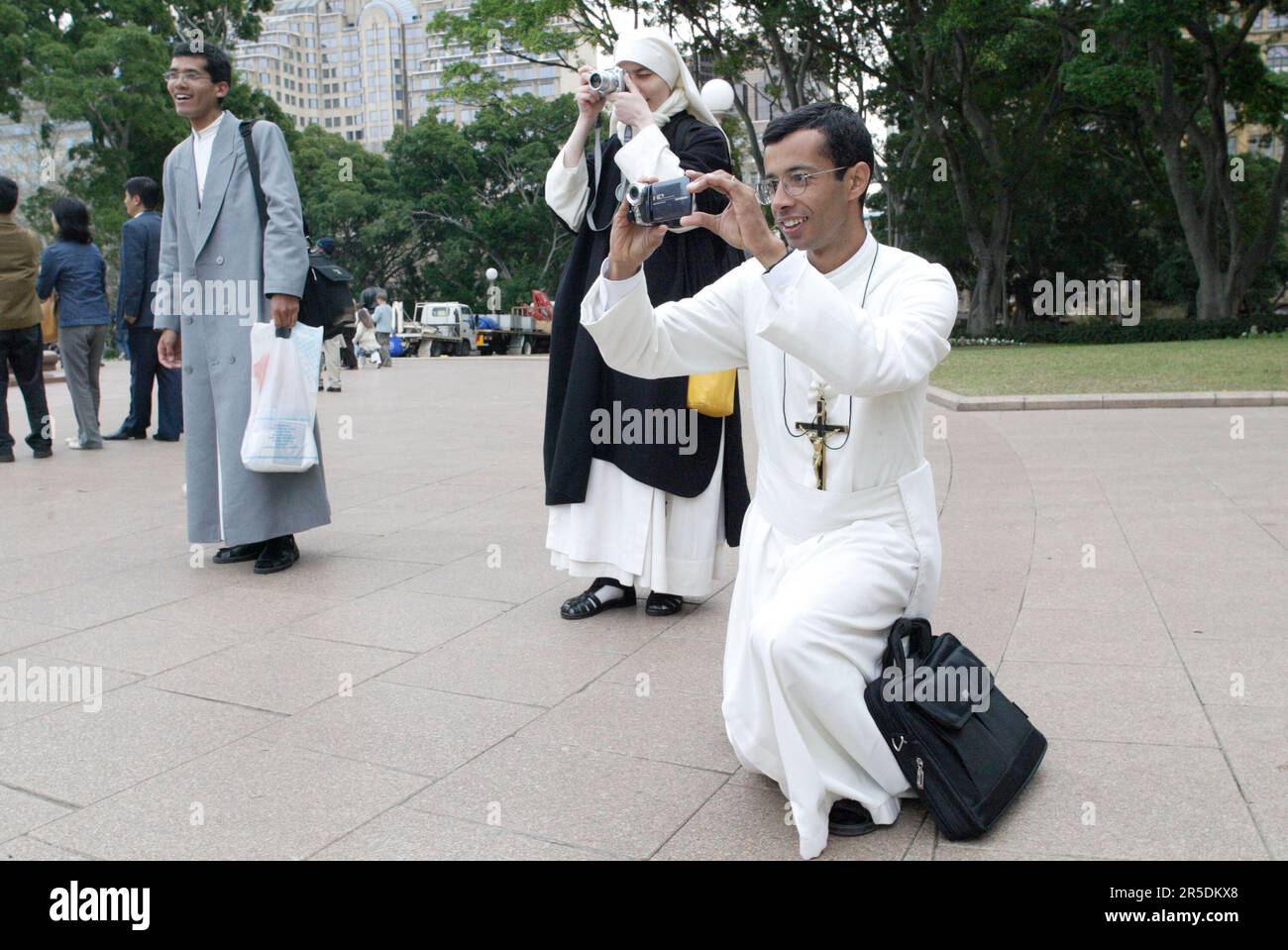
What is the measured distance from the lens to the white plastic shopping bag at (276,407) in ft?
17.6

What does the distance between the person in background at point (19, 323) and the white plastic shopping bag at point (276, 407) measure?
4.80m

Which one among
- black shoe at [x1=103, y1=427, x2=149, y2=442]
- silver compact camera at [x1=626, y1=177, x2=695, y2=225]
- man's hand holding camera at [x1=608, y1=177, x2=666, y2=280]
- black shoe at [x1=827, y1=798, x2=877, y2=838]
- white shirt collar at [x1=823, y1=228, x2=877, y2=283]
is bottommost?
black shoe at [x1=827, y1=798, x2=877, y2=838]

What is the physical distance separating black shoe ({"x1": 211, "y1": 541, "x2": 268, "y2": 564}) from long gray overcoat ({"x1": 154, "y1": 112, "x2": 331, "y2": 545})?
14cm

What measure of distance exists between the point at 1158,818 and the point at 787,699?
3.02ft

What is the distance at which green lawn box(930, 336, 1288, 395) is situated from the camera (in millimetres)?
13828

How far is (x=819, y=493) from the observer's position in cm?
299

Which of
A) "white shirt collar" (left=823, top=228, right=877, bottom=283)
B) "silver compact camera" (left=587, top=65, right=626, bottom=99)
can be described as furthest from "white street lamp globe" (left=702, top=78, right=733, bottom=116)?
"white shirt collar" (left=823, top=228, right=877, bottom=283)

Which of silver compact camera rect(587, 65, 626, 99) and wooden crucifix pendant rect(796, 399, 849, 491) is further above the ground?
silver compact camera rect(587, 65, 626, 99)

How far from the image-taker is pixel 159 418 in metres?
10.6

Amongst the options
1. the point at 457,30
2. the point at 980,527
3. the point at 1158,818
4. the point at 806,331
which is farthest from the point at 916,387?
the point at 457,30

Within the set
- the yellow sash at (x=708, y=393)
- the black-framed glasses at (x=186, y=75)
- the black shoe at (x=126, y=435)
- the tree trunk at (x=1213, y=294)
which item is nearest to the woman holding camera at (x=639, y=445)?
the yellow sash at (x=708, y=393)

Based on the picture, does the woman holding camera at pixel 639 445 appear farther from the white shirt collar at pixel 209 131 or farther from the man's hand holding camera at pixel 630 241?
the white shirt collar at pixel 209 131

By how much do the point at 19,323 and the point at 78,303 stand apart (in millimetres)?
865

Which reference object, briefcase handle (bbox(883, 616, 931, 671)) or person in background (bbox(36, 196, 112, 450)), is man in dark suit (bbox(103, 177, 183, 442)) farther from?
briefcase handle (bbox(883, 616, 931, 671))
